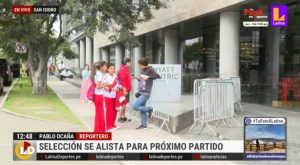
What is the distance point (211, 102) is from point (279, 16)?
11.7 meters

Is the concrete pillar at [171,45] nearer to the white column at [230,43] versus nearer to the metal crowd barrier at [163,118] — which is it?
the white column at [230,43]

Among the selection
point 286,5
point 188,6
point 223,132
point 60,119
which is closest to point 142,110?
point 223,132

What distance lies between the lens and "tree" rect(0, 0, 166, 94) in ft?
74.4

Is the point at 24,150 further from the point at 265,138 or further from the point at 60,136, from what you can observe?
the point at 265,138

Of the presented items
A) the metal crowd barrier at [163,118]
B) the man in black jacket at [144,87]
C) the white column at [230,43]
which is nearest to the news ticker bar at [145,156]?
the metal crowd barrier at [163,118]

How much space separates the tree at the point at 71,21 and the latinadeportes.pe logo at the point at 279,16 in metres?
6.01

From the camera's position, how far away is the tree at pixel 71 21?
74.4ft

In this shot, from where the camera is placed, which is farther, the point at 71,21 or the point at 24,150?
the point at 71,21

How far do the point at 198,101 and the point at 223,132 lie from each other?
3.22 ft

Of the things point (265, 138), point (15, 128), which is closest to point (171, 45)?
point (15, 128)

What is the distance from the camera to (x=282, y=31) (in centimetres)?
2302

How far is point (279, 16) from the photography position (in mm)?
22750

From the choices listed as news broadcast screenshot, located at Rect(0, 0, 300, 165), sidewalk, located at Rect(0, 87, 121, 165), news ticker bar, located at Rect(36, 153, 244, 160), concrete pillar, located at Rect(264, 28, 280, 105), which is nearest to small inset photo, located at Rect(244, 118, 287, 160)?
news broadcast screenshot, located at Rect(0, 0, 300, 165)

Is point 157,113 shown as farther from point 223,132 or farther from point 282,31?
point 282,31
